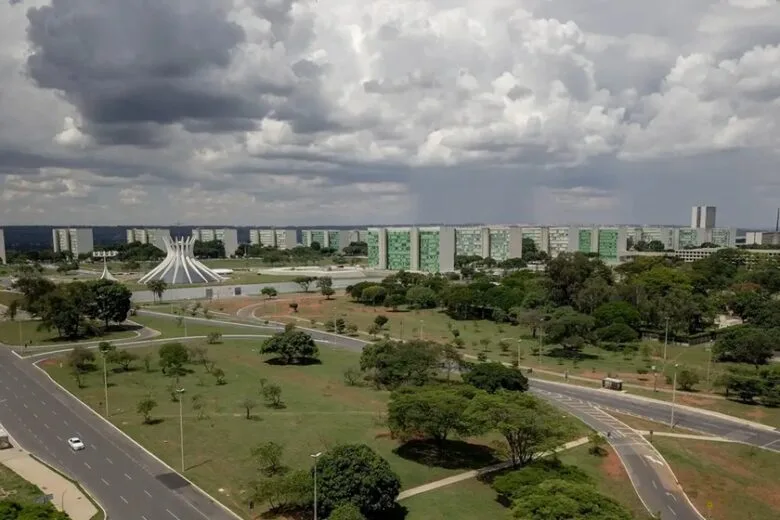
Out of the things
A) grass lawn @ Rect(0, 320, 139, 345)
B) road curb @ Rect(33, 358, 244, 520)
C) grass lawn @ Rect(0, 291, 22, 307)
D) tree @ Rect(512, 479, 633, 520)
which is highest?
tree @ Rect(512, 479, 633, 520)

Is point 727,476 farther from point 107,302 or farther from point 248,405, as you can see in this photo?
point 107,302

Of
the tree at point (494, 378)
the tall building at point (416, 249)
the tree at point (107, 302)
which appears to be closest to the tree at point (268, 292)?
the tree at point (107, 302)

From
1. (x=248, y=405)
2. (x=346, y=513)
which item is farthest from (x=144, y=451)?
(x=346, y=513)

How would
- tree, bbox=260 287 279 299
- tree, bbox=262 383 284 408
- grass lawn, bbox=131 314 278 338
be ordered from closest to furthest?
1. tree, bbox=262 383 284 408
2. grass lawn, bbox=131 314 278 338
3. tree, bbox=260 287 279 299

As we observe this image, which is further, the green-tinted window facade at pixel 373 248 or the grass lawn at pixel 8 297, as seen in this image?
the green-tinted window facade at pixel 373 248

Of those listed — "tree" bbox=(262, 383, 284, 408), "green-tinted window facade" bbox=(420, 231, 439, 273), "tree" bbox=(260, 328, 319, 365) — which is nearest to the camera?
"tree" bbox=(262, 383, 284, 408)

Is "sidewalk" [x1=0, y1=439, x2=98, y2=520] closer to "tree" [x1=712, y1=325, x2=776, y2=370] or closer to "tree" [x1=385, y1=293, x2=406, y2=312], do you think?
"tree" [x1=712, y1=325, x2=776, y2=370]

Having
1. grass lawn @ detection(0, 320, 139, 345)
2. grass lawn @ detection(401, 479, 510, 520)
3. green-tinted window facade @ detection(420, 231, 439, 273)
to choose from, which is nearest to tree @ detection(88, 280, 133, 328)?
grass lawn @ detection(0, 320, 139, 345)

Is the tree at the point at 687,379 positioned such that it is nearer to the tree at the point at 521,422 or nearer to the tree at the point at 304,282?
the tree at the point at 521,422
